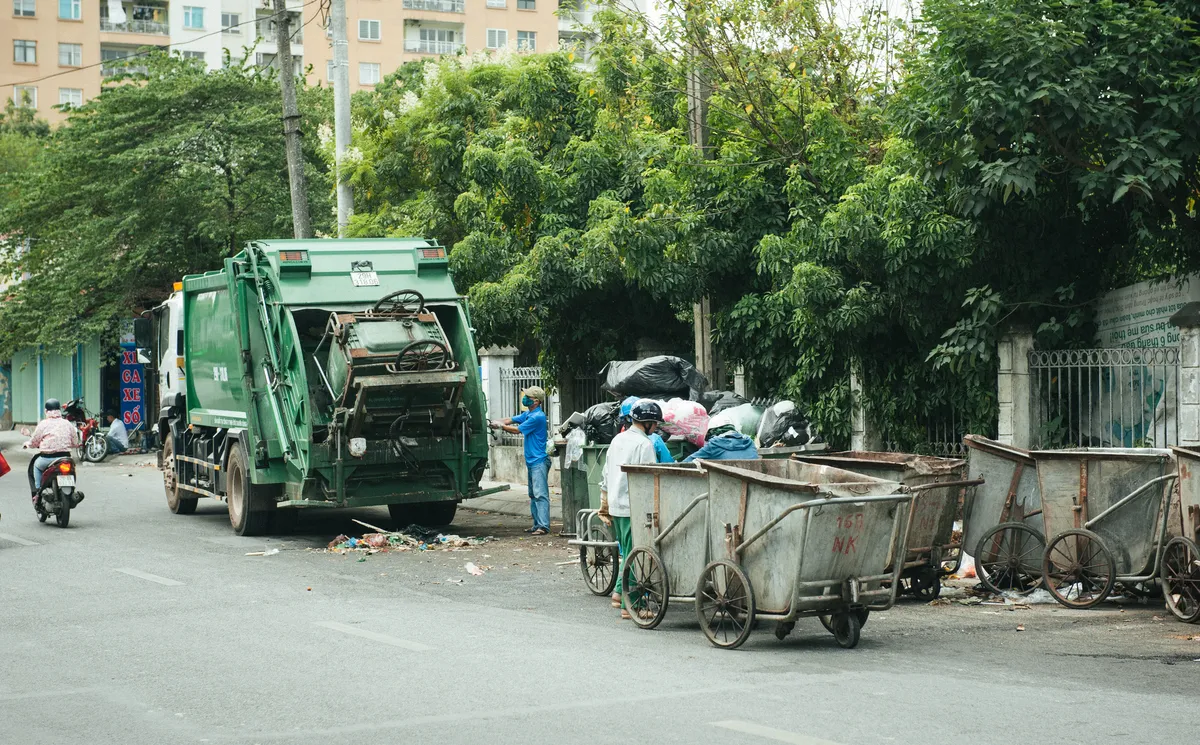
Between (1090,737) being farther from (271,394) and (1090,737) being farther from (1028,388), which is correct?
(271,394)

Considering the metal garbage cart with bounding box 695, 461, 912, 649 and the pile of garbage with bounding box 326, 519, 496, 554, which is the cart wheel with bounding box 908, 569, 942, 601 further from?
the pile of garbage with bounding box 326, 519, 496, 554

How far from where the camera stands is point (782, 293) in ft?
47.9

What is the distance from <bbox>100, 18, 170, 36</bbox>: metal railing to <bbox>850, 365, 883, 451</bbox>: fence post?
5998 cm

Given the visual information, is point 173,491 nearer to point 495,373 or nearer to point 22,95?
point 495,373

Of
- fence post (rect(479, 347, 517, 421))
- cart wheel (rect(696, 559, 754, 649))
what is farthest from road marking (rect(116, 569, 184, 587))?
fence post (rect(479, 347, 517, 421))

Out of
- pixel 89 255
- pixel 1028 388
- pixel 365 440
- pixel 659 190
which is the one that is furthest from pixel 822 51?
pixel 89 255

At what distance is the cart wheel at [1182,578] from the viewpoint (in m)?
8.75

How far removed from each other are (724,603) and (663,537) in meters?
0.80

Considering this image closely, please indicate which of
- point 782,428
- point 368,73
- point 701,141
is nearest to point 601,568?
point 782,428

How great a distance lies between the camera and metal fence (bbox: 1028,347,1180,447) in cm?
1198

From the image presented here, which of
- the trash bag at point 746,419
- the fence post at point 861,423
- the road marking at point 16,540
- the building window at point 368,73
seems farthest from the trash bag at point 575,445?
the building window at point 368,73

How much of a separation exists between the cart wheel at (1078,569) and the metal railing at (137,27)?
214 ft

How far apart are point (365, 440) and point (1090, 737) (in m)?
8.51

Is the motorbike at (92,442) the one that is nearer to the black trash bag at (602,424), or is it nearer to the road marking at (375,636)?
the black trash bag at (602,424)
